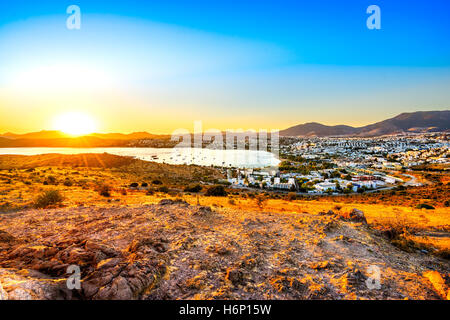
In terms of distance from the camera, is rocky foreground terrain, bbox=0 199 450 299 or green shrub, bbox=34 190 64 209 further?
green shrub, bbox=34 190 64 209

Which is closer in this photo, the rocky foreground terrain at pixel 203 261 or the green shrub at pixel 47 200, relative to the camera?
the rocky foreground terrain at pixel 203 261

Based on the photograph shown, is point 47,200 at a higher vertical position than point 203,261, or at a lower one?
higher

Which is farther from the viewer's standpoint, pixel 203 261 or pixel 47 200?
pixel 47 200

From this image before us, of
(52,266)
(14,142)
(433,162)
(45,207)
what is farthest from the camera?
(14,142)

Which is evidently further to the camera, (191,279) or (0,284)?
(191,279)

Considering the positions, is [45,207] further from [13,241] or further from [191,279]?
[191,279]

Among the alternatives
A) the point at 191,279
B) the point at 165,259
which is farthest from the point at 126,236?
the point at 191,279
